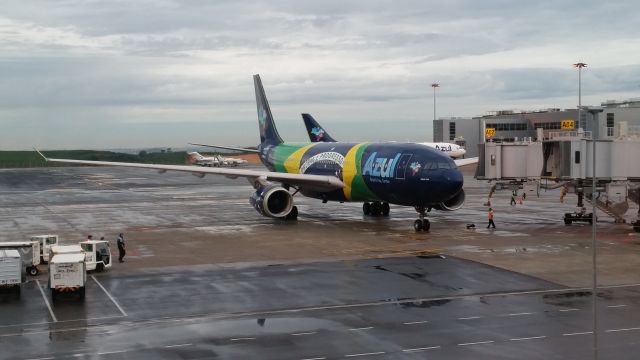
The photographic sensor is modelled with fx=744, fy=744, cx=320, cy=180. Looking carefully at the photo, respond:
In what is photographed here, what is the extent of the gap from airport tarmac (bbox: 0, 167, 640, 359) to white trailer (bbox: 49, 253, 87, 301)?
1.54 feet

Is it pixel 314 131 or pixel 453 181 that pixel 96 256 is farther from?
pixel 314 131

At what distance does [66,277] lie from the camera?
77.2ft

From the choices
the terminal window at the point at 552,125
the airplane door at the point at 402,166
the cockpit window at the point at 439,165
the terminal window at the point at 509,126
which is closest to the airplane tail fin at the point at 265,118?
the airplane door at the point at 402,166

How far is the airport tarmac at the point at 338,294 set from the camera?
1817 cm

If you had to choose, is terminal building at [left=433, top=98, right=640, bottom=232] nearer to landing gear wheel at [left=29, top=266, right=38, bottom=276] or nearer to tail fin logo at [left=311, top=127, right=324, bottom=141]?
tail fin logo at [left=311, top=127, right=324, bottom=141]

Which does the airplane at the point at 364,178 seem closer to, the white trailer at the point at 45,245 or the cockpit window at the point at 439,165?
the cockpit window at the point at 439,165

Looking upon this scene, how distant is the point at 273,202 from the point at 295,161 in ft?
30.0

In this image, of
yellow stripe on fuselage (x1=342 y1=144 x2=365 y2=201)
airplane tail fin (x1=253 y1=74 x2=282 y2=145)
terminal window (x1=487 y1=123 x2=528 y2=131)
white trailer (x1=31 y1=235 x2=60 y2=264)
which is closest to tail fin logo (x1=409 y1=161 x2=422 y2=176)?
yellow stripe on fuselage (x1=342 y1=144 x2=365 y2=201)

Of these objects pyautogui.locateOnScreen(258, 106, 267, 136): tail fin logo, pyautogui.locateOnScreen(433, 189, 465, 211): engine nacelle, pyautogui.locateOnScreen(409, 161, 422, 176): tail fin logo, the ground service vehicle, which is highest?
pyautogui.locateOnScreen(258, 106, 267, 136): tail fin logo

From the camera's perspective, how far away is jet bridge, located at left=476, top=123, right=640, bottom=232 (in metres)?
39.0

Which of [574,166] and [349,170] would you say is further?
[349,170]

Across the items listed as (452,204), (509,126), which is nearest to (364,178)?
(452,204)

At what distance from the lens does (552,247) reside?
34.0 m

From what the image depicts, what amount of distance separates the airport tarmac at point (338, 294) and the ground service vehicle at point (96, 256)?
1.93 feet
